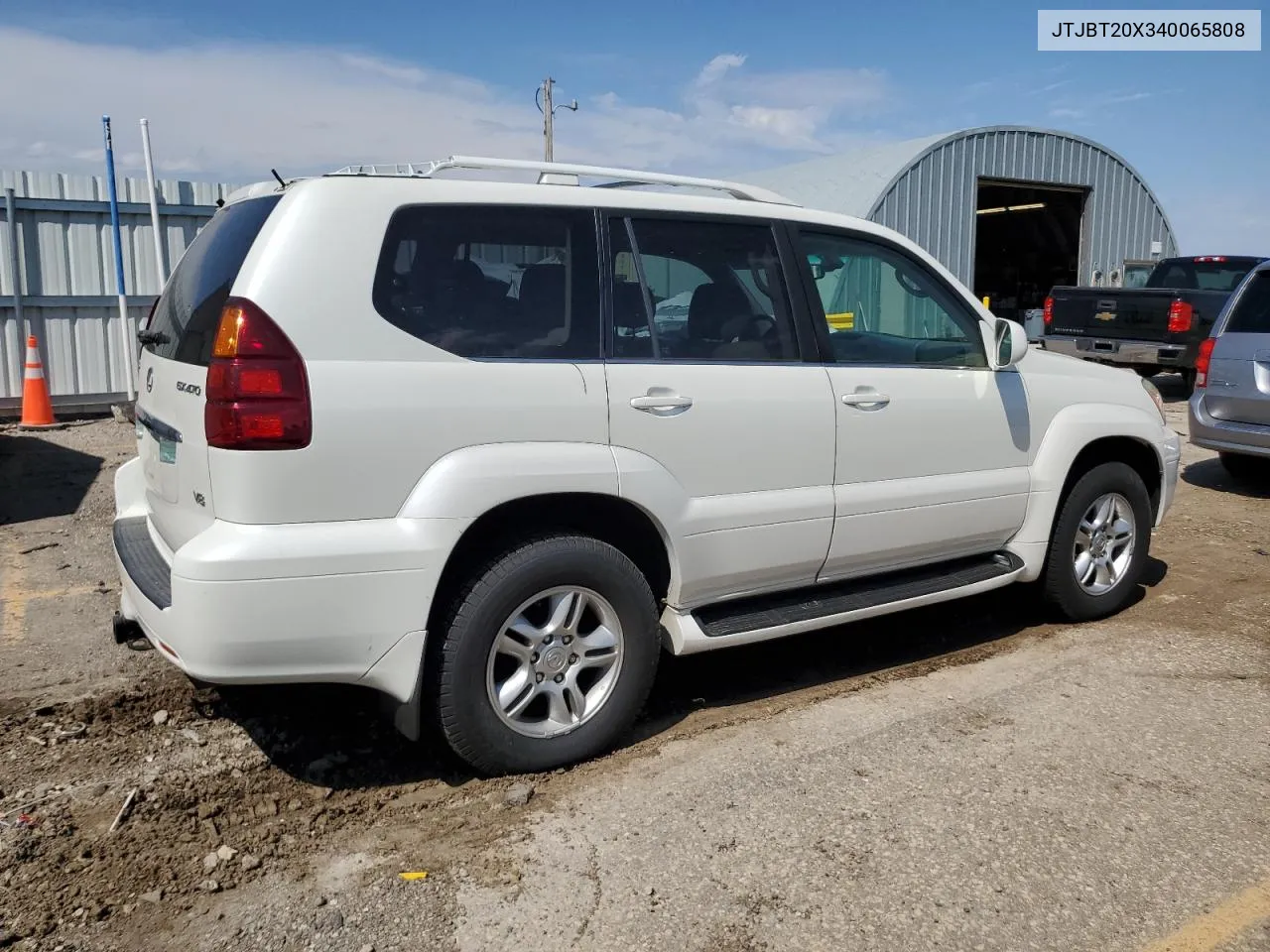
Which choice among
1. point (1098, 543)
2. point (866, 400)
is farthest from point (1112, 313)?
point (866, 400)

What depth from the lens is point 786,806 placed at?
11.1ft

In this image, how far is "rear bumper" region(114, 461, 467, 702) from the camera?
9.80ft

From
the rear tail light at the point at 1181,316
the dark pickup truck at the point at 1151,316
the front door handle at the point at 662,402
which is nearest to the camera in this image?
the front door handle at the point at 662,402

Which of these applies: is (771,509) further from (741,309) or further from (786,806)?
(786,806)

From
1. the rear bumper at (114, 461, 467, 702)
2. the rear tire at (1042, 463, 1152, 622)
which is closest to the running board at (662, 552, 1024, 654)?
the rear tire at (1042, 463, 1152, 622)

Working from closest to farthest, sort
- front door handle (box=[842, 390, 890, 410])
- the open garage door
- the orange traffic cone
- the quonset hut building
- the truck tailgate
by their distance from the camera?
front door handle (box=[842, 390, 890, 410]), the orange traffic cone, the truck tailgate, the quonset hut building, the open garage door

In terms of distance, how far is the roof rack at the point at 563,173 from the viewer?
3.55 m

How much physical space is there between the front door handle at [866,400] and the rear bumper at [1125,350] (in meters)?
10.6

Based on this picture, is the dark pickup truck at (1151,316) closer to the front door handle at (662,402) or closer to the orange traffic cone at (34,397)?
the front door handle at (662,402)

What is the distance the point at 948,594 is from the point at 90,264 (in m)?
10.1

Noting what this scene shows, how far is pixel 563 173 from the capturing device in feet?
12.4

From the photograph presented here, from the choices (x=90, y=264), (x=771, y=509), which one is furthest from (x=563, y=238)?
(x=90, y=264)

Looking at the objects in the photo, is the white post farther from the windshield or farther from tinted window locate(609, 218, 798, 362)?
the windshield

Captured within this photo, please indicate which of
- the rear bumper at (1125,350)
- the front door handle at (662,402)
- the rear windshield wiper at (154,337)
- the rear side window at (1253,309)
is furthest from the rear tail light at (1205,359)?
the rear windshield wiper at (154,337)
